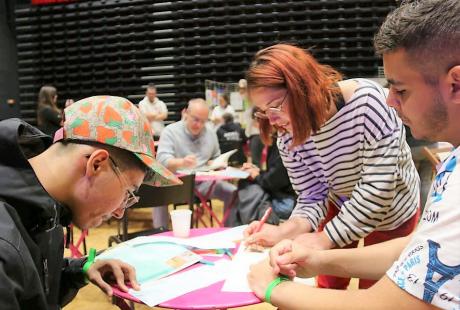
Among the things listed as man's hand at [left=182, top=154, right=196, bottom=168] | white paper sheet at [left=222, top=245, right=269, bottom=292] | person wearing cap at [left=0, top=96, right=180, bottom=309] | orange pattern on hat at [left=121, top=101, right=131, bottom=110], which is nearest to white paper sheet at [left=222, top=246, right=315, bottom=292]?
white paper sheet at [left=222, top=245, right=269, bottom=292]

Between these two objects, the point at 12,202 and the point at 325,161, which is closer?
the point at 12,202

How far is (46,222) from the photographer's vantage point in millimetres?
1183

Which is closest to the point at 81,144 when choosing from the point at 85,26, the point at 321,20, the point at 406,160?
the point at 406,160

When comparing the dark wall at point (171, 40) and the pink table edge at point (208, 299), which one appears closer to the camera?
the pink table edge at point (208, 299)

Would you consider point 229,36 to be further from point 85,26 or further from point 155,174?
point 155,174

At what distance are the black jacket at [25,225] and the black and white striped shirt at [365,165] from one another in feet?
3.24

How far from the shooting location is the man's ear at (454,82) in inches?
34.2

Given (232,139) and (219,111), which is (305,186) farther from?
(219,111)

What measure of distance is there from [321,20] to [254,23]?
1.27m

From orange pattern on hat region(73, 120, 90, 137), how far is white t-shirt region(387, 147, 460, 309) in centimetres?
84

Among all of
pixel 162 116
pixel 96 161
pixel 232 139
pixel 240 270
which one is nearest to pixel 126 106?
pixel 96 161

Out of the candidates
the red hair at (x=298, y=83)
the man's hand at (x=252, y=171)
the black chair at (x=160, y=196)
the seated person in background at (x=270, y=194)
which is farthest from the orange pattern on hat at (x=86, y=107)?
the man's hand at (x=252, y=171)

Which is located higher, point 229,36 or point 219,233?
point 229,36

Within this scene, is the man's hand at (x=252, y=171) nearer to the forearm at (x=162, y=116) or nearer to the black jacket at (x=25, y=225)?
the black jacket at (x=25, y=225)
